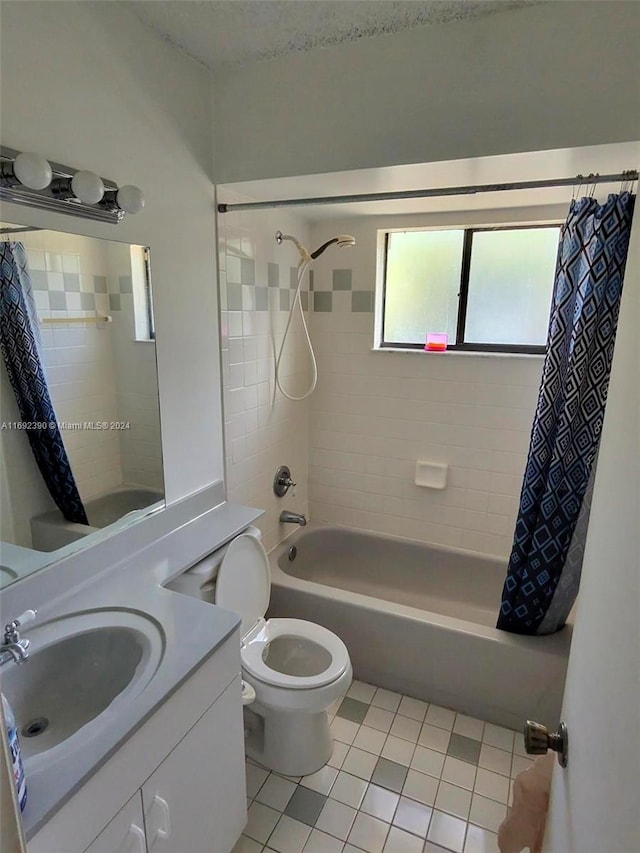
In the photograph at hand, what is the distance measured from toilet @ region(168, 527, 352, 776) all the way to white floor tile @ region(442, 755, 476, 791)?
0.45m

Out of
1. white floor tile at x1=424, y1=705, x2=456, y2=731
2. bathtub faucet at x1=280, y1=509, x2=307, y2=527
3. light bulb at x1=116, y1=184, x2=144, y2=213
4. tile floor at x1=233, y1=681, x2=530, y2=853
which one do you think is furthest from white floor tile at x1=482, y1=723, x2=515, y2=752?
light bulb at x1=116, y1=184, x2=144, y2=213

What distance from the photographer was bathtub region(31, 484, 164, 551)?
4.51 ft

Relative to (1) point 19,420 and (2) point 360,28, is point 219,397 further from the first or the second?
(2) point 360,28

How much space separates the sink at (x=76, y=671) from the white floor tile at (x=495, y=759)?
4.73 feet

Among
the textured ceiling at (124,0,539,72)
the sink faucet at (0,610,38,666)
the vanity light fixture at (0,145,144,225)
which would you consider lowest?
the sink faucet at (0,610,38,666)

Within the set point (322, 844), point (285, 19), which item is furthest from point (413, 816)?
point (285, 19)

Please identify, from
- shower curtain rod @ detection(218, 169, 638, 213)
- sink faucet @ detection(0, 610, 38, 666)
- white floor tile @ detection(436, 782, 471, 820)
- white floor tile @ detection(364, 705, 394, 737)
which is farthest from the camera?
white floor tile @ detection(364, 705, 394, 737)

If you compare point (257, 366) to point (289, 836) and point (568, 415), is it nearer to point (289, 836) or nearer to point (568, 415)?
point (568, 415)

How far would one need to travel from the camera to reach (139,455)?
1.68 metres

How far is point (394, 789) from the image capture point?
1.75m

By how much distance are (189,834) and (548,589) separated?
59.0 inches

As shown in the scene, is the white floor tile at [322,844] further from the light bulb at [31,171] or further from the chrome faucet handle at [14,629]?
the light bulb at [31,171]

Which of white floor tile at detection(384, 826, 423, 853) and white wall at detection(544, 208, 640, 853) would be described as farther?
white floor tile at detection(384, 826, 423, 853)

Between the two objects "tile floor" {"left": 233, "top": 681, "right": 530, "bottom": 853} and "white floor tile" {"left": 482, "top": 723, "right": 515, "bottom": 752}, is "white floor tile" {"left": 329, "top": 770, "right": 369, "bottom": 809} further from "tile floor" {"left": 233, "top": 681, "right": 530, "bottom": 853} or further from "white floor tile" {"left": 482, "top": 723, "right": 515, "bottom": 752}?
"white floor tile" {"left": 482, "top": 723, "right": 515, "bottom": 752}
